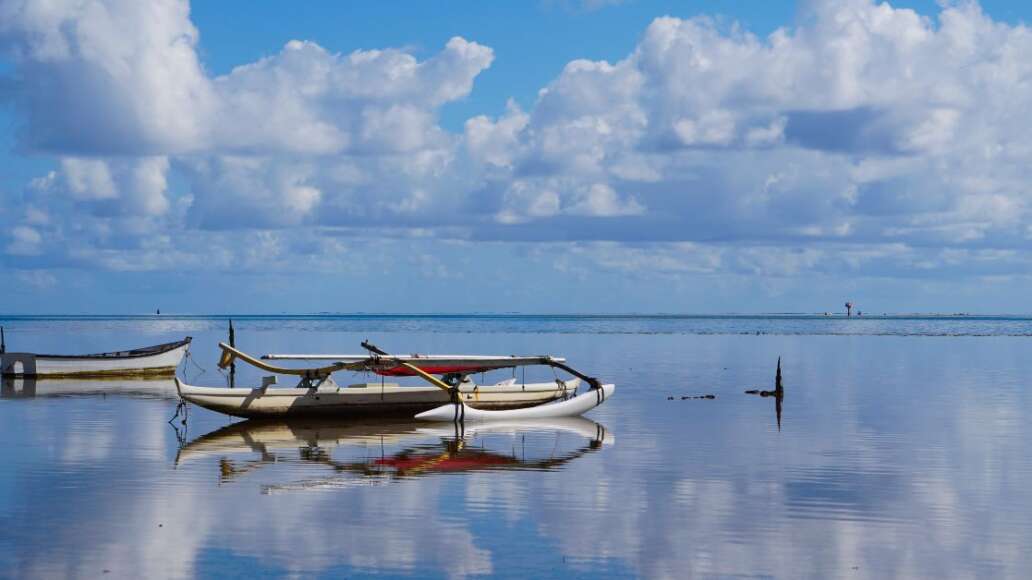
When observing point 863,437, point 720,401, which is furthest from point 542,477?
point 720,401

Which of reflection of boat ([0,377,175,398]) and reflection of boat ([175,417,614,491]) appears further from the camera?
reflection of boat ([0,377,175,398])

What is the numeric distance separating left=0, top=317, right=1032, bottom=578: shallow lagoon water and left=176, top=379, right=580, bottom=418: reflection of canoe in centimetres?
83

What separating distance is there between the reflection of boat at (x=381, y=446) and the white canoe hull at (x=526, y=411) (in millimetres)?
452

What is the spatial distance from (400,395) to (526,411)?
16.0 feet

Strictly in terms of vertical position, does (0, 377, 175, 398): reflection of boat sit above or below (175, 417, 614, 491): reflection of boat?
above

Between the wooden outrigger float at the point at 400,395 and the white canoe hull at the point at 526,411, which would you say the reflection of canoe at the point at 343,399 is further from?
the white canoe hull at the point at 526,411

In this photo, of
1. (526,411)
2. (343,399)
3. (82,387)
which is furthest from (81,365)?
(526,411)

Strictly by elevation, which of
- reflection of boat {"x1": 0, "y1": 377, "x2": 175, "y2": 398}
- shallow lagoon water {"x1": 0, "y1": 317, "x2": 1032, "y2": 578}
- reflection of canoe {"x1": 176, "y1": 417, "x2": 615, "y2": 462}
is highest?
reflection of boat {"x1": 0, "y1": 377, "x2": 175, "y2": 398}

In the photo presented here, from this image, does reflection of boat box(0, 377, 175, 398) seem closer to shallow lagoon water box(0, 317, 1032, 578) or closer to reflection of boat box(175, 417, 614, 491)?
shallow lagoon water box(0, 317, 1032, 578)

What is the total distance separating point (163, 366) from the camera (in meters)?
69.6

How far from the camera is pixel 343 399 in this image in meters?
42.7

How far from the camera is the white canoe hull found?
41.8m

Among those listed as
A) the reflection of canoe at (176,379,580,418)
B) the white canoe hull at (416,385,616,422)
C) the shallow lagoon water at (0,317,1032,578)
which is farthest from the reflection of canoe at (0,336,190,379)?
the white canoe hull at (416,385,616,422)

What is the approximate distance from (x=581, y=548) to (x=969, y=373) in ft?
205
